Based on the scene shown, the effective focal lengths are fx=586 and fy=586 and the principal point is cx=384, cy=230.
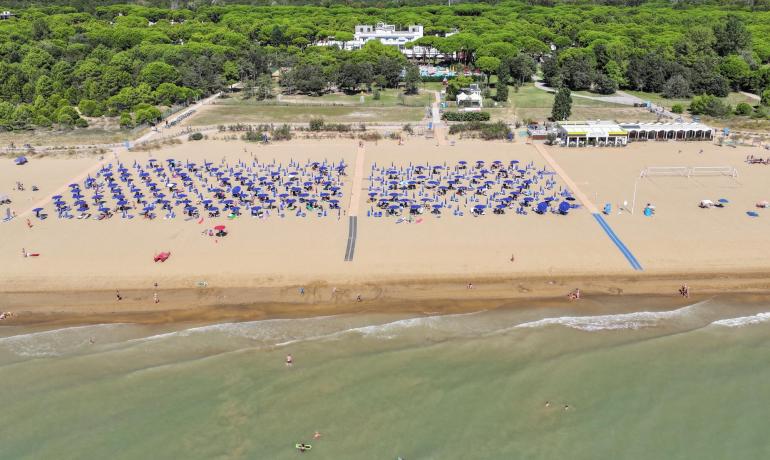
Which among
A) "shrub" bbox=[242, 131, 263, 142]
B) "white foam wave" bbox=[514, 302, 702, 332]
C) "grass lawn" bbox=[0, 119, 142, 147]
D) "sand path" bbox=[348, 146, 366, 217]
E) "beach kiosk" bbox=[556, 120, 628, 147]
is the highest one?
"beach kiosk" bbox=[556, 120, 628, 147]

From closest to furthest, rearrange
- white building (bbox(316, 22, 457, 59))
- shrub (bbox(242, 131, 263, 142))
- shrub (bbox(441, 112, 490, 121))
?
1. shrub (bbox(242, 131, 263, 142))
2. shrub (bbox(441, 112, 490, 121))
3. white building (bbox(316, 22, 457, 59))

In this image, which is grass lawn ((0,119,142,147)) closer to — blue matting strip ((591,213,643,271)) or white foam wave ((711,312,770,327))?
blue matting strip ((591,213,643,271))

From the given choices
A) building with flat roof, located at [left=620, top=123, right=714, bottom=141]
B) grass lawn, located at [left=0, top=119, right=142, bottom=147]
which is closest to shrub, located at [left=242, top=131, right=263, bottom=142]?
grass lawn, located at [left=0, top=119, right=142, bottom=147]

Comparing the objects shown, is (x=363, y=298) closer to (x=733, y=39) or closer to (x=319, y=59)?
(x=319, y=59)

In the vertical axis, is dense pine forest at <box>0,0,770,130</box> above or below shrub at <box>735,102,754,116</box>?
above

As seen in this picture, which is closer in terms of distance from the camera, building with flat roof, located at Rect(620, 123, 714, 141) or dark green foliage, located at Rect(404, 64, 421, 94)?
building with flat roof, located at Rect(620, 123, 714, 141)

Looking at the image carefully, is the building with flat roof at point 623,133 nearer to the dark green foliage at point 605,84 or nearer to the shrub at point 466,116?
the shrub at point 466,116

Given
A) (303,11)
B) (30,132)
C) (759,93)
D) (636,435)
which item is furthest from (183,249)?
(303,11)

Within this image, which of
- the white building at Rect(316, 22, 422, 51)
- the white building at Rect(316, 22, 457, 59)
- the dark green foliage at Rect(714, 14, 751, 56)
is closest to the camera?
the dark green foliage at Rect(714, 14, 751, 56)
